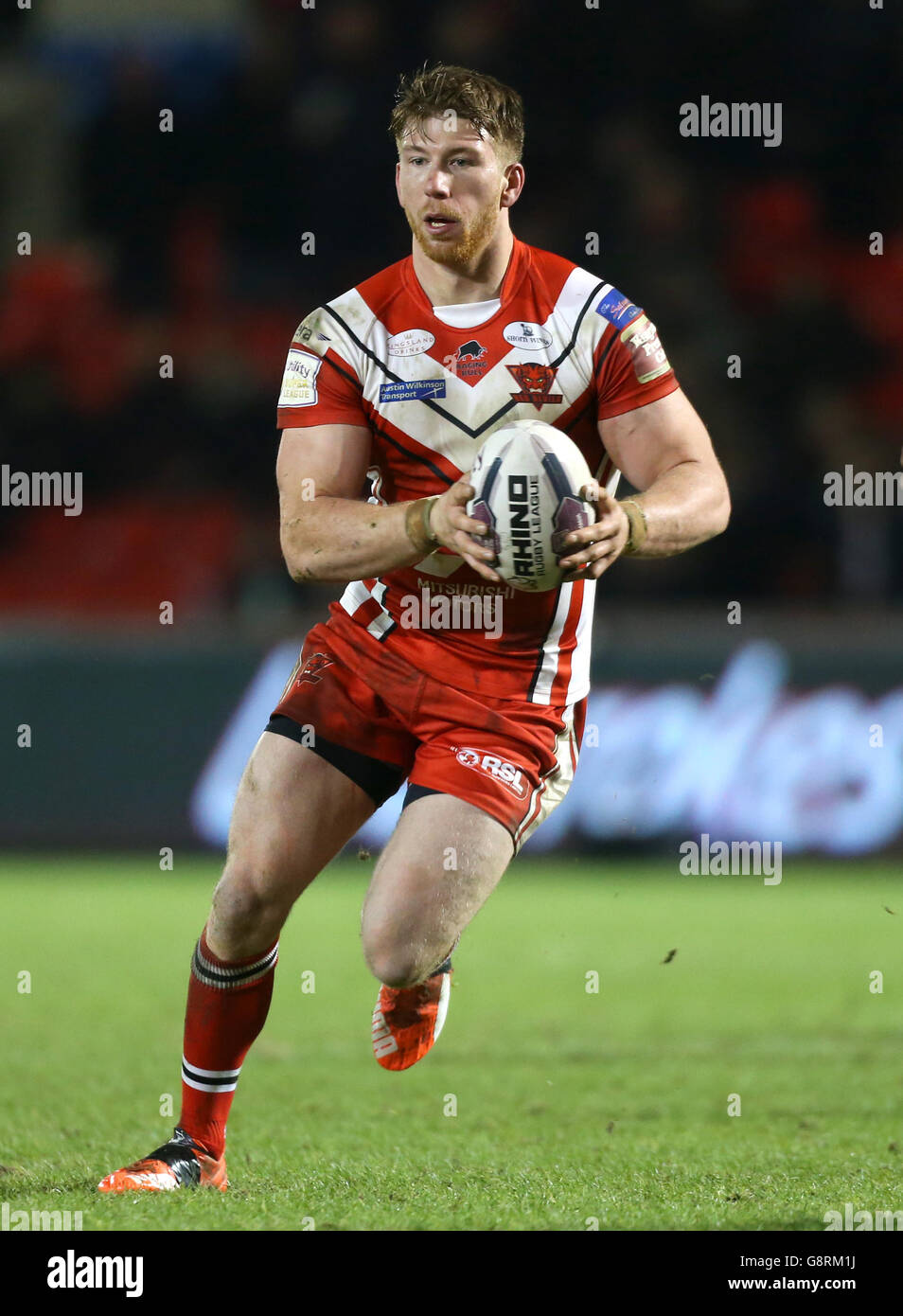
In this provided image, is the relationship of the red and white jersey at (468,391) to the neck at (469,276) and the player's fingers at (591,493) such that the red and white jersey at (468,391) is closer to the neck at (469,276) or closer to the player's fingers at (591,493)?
the neck at (469,276)

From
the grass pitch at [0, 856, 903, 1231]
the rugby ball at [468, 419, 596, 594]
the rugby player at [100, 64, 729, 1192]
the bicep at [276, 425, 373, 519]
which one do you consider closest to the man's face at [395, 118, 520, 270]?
the rugby player at [100, 64, 729, 1192]

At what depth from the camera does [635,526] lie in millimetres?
4035

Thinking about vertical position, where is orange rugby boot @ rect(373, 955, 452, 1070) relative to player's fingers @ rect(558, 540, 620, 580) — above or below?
below

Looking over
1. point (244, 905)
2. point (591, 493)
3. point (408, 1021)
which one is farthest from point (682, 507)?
point (408, 1021)

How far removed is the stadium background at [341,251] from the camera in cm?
1425

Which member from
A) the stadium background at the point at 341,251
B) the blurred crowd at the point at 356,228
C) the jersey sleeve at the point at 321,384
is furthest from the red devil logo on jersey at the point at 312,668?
the blurred crowd at the point at 356,228

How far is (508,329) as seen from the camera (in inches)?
176

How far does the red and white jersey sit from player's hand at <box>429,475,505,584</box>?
1.52 ft

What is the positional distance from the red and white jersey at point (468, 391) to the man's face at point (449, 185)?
0.61ft

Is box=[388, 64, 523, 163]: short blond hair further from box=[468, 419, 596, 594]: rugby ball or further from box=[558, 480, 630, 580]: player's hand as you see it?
box=[558, 480, 630, 580]: player's hand

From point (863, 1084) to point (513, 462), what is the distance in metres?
3.10

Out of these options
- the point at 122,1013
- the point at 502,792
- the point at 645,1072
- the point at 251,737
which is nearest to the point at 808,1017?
the point at 645,1072

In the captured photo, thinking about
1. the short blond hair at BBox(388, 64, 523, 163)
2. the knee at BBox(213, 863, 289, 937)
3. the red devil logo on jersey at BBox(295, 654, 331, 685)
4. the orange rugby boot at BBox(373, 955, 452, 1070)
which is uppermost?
the short blond hair at BBox(388, 64, 523, 163)

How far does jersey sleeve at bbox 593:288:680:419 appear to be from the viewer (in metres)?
4.39
